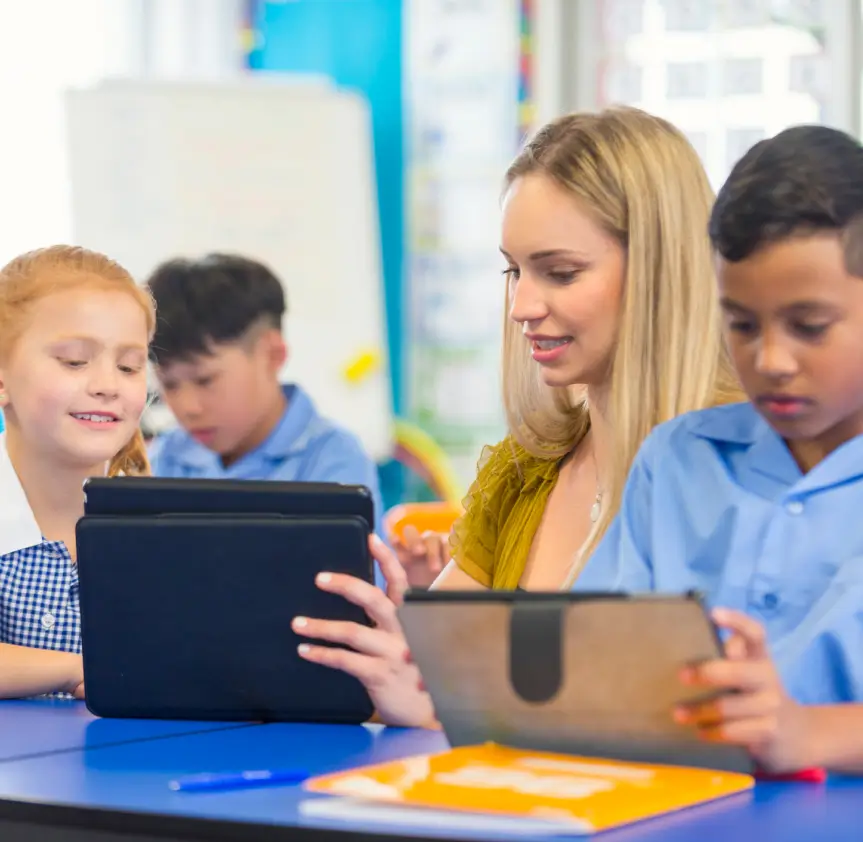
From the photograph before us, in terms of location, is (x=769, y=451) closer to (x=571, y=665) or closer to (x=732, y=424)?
(x=732, y=424)

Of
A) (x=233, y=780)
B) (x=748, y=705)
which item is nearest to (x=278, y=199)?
Result: (x=233, y=780)

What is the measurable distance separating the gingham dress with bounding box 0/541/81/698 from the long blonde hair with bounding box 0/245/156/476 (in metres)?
0.18

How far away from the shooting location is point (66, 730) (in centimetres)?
134

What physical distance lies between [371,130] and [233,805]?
3968 mm

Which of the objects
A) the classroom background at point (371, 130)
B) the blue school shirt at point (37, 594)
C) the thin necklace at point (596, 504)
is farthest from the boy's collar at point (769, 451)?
the classroom background at point (371, 130)

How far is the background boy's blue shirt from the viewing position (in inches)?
114

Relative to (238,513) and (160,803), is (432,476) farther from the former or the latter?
(160,803)

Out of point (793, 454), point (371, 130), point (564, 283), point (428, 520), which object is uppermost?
point (371, 130)

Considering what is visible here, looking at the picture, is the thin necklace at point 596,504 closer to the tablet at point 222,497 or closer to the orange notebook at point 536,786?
the tablet at point 222,497

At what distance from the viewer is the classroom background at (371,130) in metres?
4.25

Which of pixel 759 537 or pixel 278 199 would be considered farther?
pixel 278 199

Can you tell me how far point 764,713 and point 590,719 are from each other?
0.12 metres

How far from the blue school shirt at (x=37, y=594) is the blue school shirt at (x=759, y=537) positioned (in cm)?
67

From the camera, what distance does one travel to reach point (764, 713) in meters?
0.98
